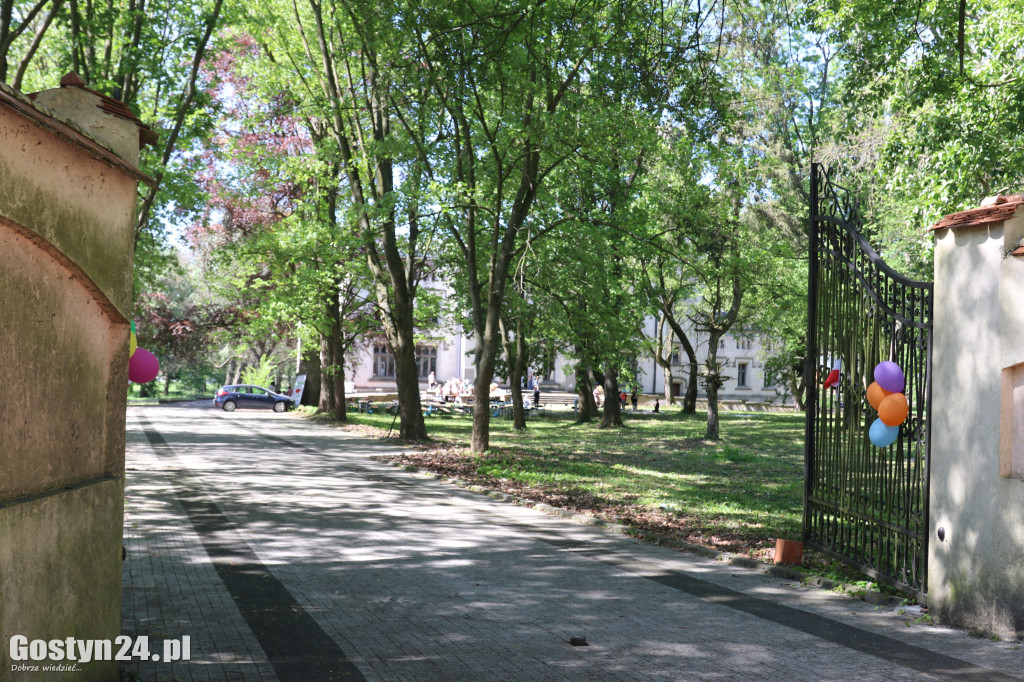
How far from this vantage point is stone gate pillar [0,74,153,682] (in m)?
3.90

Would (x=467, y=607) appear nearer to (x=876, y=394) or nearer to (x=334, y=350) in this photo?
(x=876, y=394)

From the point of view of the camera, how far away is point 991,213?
21.4ft

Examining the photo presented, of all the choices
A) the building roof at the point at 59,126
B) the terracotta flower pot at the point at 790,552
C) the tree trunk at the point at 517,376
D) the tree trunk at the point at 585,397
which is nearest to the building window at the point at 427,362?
the tree trunk at the point at 585,397

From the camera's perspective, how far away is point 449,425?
32.2m

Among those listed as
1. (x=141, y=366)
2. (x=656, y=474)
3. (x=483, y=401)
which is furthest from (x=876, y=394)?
(x=483, y=401)

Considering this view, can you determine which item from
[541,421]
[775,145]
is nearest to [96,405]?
[775,145]

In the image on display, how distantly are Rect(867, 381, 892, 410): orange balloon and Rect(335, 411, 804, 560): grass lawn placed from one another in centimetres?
248

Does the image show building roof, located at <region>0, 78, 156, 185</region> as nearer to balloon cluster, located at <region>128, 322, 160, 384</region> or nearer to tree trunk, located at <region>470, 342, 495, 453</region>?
balloon cluster, located at <region>128, 322, 160, 384</region>

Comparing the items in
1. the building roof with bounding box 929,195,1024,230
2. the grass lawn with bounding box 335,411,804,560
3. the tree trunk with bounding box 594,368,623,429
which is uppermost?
the building roof with bounding box 929,195,1024,230

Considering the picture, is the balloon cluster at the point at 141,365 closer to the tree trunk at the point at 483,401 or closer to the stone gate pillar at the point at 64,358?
the stone gate pillar at the point at 64,358

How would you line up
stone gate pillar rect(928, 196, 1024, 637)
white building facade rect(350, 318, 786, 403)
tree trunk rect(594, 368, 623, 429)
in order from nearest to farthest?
1. stone gate pillar rect(928, 196, 1024, 637)
2. tree trunk rect(594, 368, 623, 429)
3. white building facade rect(350, 318, 786, 403)

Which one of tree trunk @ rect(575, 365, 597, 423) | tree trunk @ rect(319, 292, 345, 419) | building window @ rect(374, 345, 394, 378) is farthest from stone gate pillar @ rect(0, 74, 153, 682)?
building window @ rect(374, 345, 394, 378)

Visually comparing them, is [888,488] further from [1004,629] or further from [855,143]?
[855,143]

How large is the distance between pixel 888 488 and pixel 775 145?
22.3m
